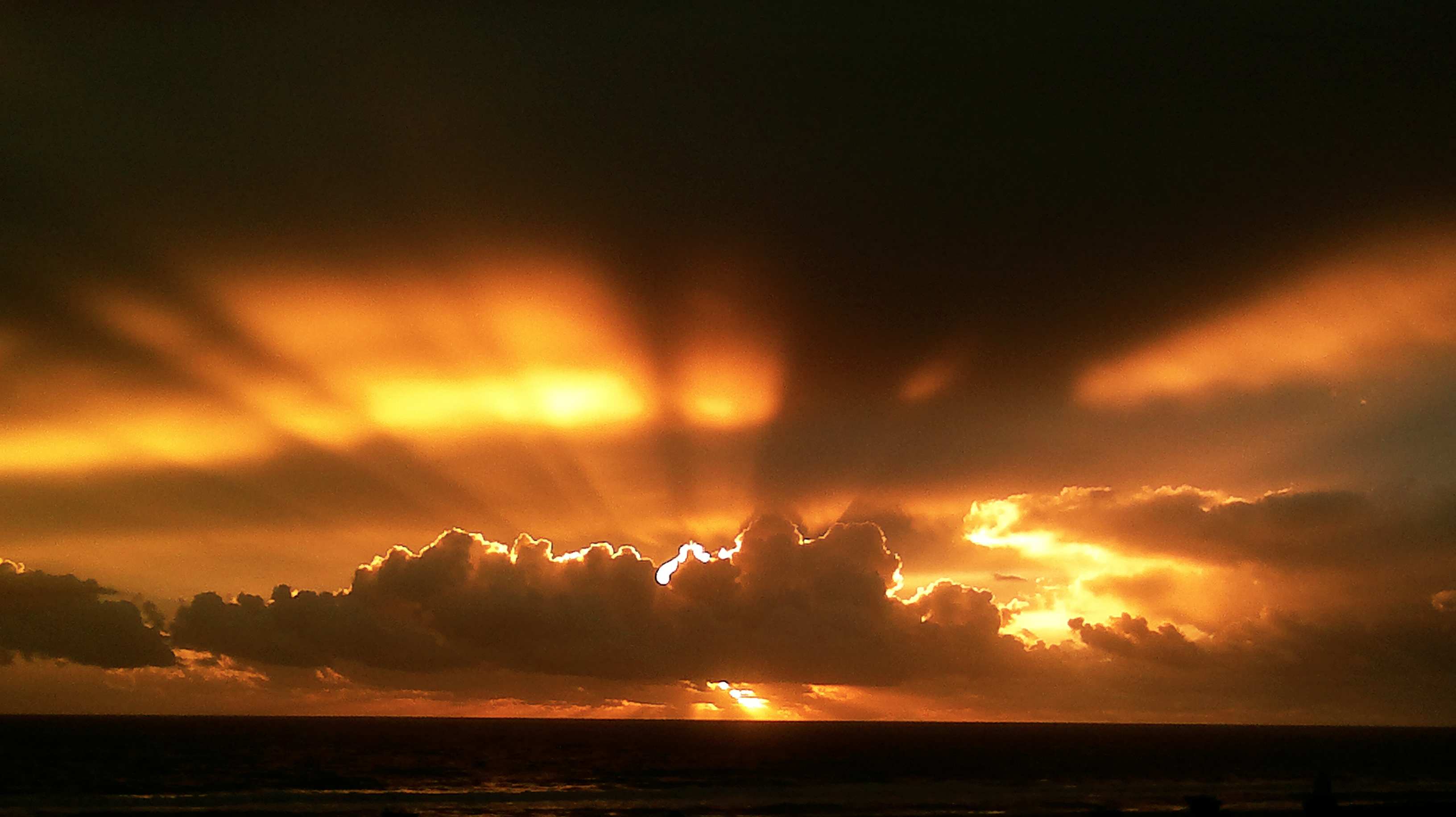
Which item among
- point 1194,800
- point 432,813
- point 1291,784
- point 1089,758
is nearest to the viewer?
point 1194,800

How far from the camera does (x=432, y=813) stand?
6425 centimetres

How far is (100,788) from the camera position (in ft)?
261

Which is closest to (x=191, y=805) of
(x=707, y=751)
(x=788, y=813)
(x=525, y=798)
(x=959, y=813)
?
(x=525, y=798)

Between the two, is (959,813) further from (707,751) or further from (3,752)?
(3,752)

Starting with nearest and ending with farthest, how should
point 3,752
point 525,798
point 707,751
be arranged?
point 525,798
point 3,752
point 707,751

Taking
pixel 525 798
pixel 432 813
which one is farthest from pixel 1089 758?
pixel 432 813

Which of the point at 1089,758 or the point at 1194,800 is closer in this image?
the point at 1194,800

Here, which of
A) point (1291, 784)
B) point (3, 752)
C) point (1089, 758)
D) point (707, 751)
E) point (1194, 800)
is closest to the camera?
point (1194, 800)

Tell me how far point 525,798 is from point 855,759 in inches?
3145

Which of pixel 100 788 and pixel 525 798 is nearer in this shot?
pixel 525 798

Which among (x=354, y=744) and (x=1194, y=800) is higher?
(x=1194, y=800)

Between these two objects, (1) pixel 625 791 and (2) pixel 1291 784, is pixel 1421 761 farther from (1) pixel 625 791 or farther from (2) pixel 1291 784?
(1) pixel 625 791

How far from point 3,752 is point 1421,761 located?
22823cm

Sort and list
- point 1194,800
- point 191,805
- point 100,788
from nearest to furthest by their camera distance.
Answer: point 1194,800 < point 191,805 < point 100,788
